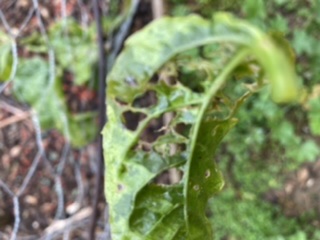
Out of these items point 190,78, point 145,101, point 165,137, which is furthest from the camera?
point 145,101

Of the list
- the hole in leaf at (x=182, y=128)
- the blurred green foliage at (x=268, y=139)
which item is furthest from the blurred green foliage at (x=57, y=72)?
the hole in leaf at (x=182, y=128)

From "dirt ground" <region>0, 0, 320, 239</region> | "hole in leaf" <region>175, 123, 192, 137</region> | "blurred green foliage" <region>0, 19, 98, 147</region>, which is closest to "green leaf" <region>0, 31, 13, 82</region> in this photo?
"blurred green foliage" <region>0, 19, 98, 147</region>

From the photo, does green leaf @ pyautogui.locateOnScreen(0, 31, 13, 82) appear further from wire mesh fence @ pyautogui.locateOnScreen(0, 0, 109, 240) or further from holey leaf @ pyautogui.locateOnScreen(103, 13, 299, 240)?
holey leaf @ pyautogui.locateOnScreen(103, 13, 299, 240)

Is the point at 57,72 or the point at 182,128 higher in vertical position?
the point at 182,128

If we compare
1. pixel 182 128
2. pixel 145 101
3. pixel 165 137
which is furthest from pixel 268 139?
pixel 165 137

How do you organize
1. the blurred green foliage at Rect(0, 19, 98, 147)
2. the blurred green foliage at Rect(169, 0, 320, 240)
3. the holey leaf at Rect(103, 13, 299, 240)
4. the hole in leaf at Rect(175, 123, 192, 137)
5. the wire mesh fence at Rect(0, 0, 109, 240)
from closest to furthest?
the holey leaf at Rect(103, 13, 299, 240) < the hole in leaf at Rect(175, 123, 192, 137) < the blurred green foliage at Rect(169, 0, 320, 240) < the blurred green foliage at Rect(0, 19, 98, 147) < the wire mesh fence at Rect(0, 0, 109, 240)

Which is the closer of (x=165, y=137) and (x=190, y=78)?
(x=165, y=137)

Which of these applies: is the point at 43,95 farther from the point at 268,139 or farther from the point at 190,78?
the point at 268,139
